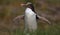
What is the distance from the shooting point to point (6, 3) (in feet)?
42.1

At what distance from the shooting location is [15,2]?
501 inches

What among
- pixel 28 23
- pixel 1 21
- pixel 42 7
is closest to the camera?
pixel 28 23

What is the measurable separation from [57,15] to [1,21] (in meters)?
1.91

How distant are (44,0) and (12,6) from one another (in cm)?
121

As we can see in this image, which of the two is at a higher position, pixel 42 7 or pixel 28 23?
pixel 28 23

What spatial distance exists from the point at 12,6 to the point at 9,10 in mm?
529

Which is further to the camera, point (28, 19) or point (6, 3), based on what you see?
point (6, 3)

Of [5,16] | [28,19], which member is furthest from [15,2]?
[28,19]

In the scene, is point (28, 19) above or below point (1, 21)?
above

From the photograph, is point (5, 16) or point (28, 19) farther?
point (5, 16)

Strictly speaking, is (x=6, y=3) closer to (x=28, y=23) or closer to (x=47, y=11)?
(x=47, y=11)

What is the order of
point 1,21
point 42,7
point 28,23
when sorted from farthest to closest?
point 42,7 < point 1,21 < point 28,23

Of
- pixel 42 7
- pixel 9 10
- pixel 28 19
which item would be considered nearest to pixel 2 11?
pixel 9 10

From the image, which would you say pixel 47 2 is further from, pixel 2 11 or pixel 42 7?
A: pixel 2 11
